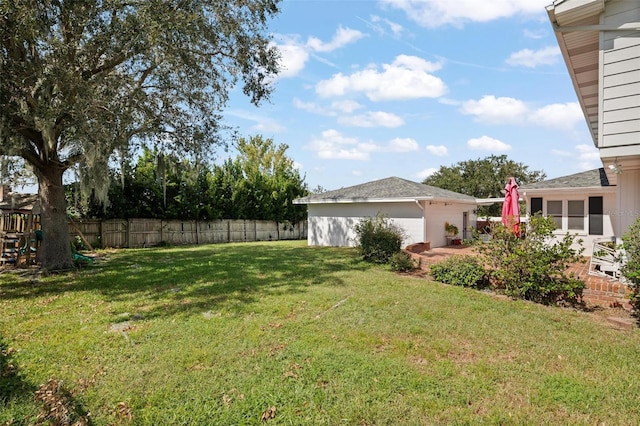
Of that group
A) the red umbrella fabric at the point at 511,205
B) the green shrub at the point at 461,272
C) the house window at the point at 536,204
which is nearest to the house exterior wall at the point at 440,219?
the house window at the point at 536,204

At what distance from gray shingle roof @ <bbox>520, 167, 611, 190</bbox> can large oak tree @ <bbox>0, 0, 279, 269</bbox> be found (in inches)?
402

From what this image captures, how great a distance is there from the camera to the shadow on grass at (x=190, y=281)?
6734mm

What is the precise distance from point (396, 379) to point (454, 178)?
37590mm

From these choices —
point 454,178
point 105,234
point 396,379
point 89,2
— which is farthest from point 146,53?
point 454,178

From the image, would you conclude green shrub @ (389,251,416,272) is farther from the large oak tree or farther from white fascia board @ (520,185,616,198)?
the large oak tree

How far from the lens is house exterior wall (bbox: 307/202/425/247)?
14773mm

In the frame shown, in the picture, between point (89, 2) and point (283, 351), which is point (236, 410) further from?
point (89, 2)

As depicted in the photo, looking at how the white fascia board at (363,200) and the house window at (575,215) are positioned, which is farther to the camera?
the white fascia board at (363,200)

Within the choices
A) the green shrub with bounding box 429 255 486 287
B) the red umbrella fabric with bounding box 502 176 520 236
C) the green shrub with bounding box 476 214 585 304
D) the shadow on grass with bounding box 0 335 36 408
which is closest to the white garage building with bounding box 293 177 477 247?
the red umbrella fabric with bounding box 502 176 520 236

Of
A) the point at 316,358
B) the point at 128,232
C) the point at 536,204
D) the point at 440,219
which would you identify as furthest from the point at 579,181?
the point at 128,232

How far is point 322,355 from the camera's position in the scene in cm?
399

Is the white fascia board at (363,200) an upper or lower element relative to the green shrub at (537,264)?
upper

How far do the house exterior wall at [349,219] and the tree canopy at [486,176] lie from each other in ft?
79.5

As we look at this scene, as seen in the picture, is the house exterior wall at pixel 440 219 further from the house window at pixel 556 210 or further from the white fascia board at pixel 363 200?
the house window at pixel 556 210
